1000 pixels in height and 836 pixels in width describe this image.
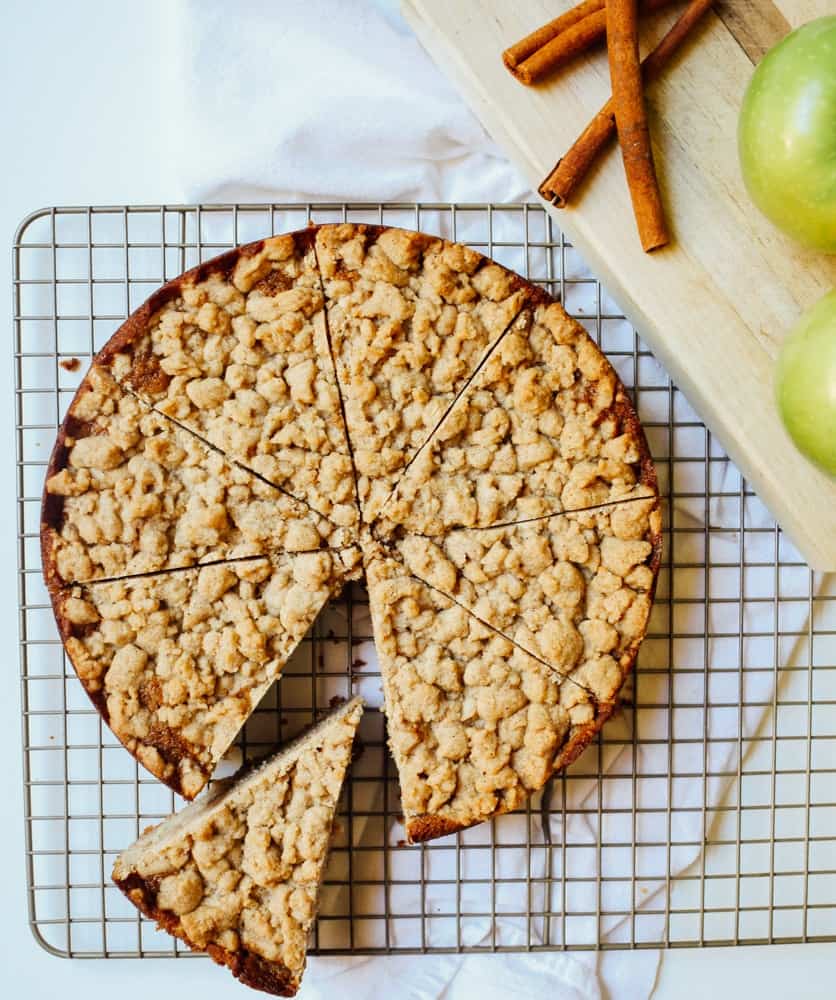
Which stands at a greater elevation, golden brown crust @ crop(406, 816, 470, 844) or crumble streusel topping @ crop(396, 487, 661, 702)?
crumble streusel topping @ crop(396, 487, 661, 702)

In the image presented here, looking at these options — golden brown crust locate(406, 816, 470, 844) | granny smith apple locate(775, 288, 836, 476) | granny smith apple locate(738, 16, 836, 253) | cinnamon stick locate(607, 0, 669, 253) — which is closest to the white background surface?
golden brown crust locate(406, 816, 470, 844)

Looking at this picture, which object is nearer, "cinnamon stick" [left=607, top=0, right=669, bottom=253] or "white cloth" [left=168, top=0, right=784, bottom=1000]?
"cinnamon stick" [left=607, top=0, right=669, bottom=253]

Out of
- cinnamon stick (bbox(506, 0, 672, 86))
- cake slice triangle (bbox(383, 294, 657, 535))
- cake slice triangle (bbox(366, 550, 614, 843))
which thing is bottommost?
cake slice triangle (bbox(366, 550, 614, 843))

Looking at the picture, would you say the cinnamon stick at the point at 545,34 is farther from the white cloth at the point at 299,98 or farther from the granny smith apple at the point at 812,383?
the granny smith apple at the point at 812,383

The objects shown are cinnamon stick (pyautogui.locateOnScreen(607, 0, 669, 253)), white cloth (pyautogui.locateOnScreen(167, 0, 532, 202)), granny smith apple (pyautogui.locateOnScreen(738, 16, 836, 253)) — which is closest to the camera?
granny smith apple (pyautogui.locateOnScreen(738, 16, 836, 253))

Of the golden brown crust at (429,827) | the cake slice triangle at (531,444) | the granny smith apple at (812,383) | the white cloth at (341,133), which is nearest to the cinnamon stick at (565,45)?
the white cloth at (341,133)

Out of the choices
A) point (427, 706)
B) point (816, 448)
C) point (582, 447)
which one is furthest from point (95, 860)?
point (816, 448)

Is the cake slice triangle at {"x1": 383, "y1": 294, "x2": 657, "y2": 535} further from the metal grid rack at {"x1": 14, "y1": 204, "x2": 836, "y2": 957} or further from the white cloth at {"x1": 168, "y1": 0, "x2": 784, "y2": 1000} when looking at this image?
the white cloth at {"x1": 168, "y1": 0, "x2": 784, "y2": 1000}
